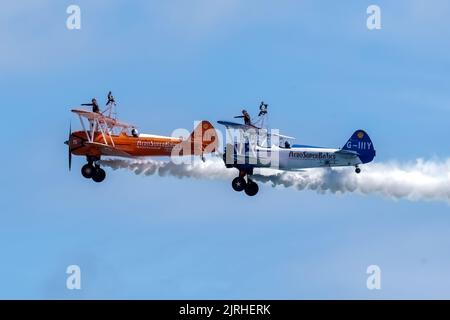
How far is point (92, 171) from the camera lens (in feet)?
281

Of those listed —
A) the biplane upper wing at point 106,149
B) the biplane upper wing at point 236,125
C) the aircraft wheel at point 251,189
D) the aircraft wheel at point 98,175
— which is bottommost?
the aircraft wheel at point 251,189

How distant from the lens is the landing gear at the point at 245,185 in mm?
84312

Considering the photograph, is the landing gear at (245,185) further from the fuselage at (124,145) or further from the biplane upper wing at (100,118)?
the biplane upper wing at (100,118)

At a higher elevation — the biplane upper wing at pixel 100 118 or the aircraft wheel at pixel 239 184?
the biplane upper wing at pixel 100 118

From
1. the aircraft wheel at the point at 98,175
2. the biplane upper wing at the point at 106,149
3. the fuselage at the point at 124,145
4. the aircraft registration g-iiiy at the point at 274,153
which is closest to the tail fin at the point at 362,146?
the aircraft registration g-iiiy at the point at 274,153

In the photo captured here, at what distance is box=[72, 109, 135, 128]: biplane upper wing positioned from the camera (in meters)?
85.0

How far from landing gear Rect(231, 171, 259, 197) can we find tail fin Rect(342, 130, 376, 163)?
577cm

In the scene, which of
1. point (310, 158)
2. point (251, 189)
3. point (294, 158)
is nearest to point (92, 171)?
point (251, 189)

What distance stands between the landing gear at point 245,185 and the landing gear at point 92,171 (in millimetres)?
7377

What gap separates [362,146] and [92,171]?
588 inches
